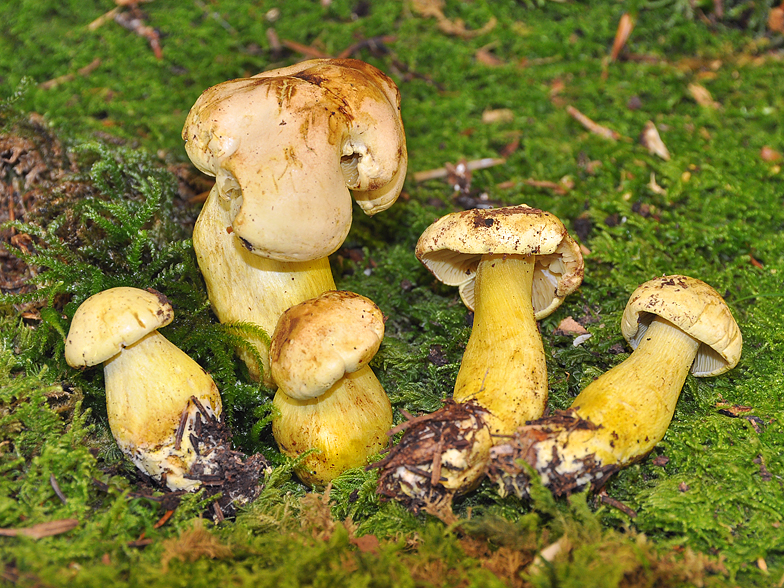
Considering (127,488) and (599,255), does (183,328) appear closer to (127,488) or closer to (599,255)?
(127,488)

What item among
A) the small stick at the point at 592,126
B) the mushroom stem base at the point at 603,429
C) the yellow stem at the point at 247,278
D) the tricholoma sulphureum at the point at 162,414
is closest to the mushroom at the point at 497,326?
Result: the mushroom stem base at the point at 603,429

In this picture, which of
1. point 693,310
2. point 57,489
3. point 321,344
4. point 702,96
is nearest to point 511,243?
point 693,310

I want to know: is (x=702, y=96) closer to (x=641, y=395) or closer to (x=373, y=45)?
(x=373, y=45)

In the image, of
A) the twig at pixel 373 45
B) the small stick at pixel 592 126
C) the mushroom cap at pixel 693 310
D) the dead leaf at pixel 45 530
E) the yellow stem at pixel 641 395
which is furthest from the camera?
the twig at pixel 373 45

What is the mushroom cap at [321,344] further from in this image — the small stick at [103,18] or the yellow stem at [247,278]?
the small stick at [103,18]

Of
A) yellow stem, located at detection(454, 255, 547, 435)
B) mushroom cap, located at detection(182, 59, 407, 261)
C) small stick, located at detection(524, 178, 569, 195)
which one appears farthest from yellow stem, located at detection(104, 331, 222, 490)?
small stick, located at detection(524, 178, 569, 195)
